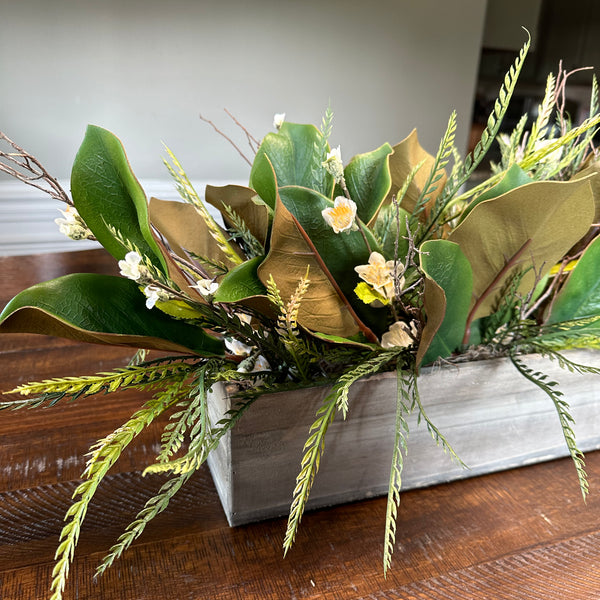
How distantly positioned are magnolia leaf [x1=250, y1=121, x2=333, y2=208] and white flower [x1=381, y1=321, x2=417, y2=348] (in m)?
0.10

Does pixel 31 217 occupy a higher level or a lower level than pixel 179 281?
lower

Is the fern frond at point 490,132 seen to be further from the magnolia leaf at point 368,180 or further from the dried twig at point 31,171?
the dried twig at point 31,171

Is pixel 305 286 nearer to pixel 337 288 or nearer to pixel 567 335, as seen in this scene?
pixel 337 288

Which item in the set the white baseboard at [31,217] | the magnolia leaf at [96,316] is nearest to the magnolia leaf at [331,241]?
the magnolia leaf at [96,316]

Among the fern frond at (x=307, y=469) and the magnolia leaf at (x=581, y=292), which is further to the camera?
the magnolia leaf at (x=581, y=292)

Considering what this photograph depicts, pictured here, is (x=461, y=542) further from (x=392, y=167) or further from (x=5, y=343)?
(x=5, y=343)

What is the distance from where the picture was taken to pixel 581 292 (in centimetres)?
41

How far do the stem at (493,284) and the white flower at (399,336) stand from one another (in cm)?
5

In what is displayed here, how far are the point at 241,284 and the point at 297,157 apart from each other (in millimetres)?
126

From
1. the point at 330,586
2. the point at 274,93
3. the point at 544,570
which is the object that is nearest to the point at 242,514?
the point at 330,586

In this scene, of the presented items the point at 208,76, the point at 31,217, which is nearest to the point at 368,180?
the point at 208,76

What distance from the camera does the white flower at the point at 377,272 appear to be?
32cm

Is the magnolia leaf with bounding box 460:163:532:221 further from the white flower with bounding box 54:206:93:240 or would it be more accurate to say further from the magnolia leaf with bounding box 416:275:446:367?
the white flower with bounding box 54:206:93:240

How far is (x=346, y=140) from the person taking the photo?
2.34 m
